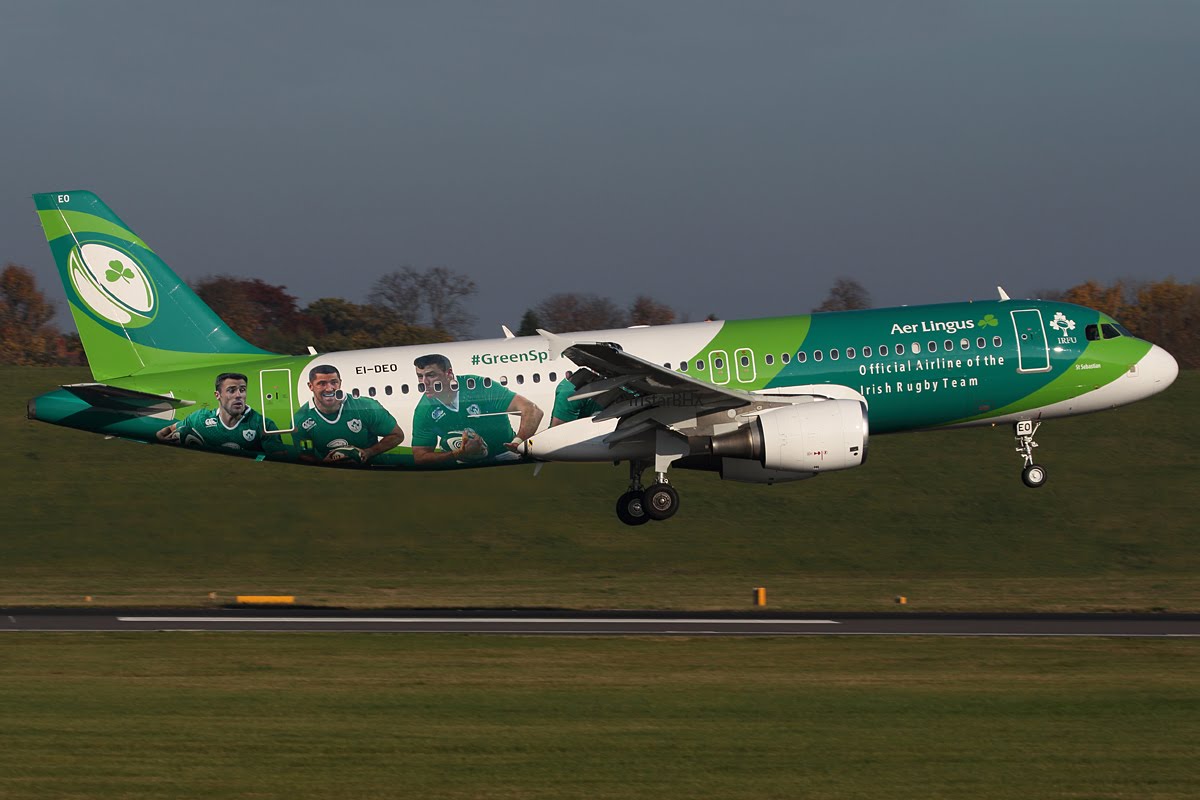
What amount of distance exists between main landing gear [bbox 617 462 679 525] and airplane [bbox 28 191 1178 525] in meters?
0.08

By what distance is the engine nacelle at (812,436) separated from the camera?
33.5m

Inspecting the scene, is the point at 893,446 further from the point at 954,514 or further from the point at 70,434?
the point at 70,434

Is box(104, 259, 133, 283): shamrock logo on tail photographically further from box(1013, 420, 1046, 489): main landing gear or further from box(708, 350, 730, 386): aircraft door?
box(1013, 420, 1046, 489): main landing gear

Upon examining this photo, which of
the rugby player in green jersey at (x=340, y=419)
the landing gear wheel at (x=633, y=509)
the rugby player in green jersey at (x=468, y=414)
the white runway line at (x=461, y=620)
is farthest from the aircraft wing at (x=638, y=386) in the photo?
the white runway line at (x=461, y=620)

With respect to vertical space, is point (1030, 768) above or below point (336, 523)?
below

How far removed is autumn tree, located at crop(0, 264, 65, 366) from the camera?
311 ft

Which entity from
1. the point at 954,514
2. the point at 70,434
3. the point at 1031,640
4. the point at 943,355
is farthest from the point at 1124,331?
the point at 70,434

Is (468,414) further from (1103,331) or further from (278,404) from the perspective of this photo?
(1103,331)

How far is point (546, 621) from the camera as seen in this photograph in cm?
3195

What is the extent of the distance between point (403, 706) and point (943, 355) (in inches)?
716

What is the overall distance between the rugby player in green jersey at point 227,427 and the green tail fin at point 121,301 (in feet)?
4.99

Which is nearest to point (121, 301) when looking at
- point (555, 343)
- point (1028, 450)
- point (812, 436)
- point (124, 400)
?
point (124, 400)

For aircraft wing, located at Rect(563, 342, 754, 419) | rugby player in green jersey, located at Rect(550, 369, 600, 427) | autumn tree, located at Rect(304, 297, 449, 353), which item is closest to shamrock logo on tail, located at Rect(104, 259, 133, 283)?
rugby player in green jersey, located at Rect(550, 369, 600, 427)

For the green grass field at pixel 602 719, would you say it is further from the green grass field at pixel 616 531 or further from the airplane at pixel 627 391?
the green grass field at pixel 616 531
